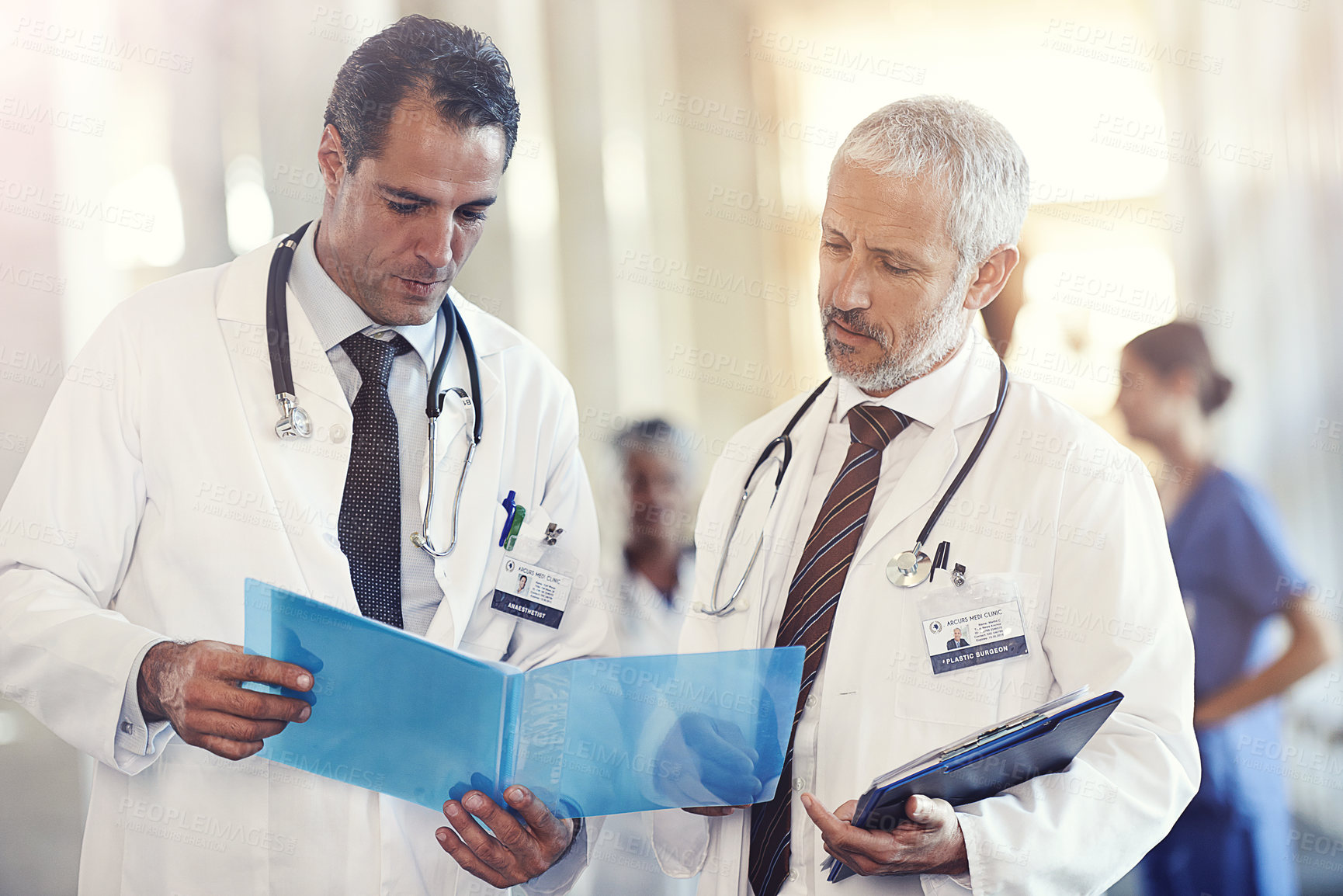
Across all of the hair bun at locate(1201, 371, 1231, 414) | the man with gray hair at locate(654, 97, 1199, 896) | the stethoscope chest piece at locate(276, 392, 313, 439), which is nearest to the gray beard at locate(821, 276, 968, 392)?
the man with gray hair at locate(654, 97, 1199, 896)

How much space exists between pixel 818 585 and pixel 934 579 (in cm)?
17

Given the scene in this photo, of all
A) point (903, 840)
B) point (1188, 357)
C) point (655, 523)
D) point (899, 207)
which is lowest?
point (903, 840)

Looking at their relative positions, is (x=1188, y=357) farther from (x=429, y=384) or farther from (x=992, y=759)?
(x=429, y=384)

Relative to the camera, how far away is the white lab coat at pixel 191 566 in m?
1.40

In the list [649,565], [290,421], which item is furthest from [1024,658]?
[649,565]

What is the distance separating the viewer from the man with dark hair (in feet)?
4.49

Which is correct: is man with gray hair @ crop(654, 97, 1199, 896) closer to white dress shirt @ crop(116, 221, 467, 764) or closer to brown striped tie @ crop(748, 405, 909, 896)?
brown striped tie @ crop(748, 405, 909, 896)

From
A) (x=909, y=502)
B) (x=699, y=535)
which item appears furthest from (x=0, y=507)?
(x=909, y=502)

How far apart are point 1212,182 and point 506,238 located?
1752 mm

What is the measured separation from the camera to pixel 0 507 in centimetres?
145

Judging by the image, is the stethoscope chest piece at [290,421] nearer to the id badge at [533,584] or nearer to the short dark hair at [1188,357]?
the id badge at [533,584]

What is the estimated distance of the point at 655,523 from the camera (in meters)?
2.50

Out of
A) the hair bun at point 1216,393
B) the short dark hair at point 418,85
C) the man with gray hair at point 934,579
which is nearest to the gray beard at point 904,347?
the man with gray hair at point 934,579

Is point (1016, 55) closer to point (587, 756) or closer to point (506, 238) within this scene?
point (506, 238)
